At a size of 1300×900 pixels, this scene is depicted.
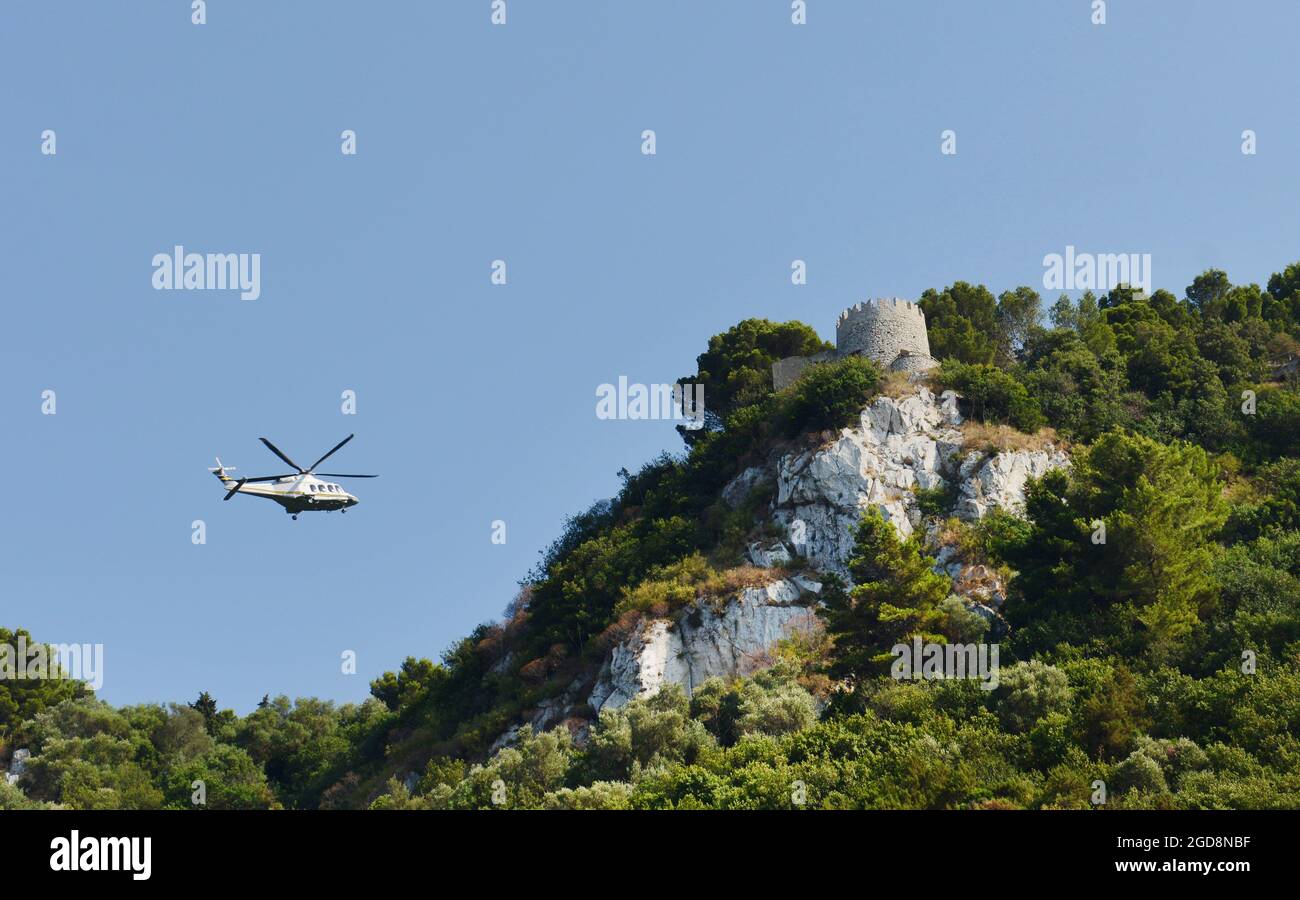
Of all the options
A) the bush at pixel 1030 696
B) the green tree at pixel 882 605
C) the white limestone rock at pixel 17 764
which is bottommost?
the white limestone rock at pixel 17 764

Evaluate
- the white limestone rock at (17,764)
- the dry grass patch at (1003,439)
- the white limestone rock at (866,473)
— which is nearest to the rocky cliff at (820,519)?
the white limestone rock at (866,473)

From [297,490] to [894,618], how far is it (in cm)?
1603

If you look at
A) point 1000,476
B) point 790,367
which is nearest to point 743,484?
point 790,367

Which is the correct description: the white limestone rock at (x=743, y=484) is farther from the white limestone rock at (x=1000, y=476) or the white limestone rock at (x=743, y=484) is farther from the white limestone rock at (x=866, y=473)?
the white limestone rock at (x=1000, y=476)

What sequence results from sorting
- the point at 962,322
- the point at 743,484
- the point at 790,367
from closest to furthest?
the point at 743,484 < the point at 790,367 < the point at 962,322

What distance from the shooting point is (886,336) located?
55.0 m

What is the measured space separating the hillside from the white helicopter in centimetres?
830

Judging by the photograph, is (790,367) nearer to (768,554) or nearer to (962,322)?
(962,322)

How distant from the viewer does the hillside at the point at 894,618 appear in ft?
95.2

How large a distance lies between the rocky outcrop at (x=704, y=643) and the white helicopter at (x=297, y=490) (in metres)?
9.89

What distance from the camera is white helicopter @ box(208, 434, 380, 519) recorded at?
3672 centimetres

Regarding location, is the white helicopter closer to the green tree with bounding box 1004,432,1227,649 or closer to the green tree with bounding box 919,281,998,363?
the green tree with bounding box 1004,432,1227,649
